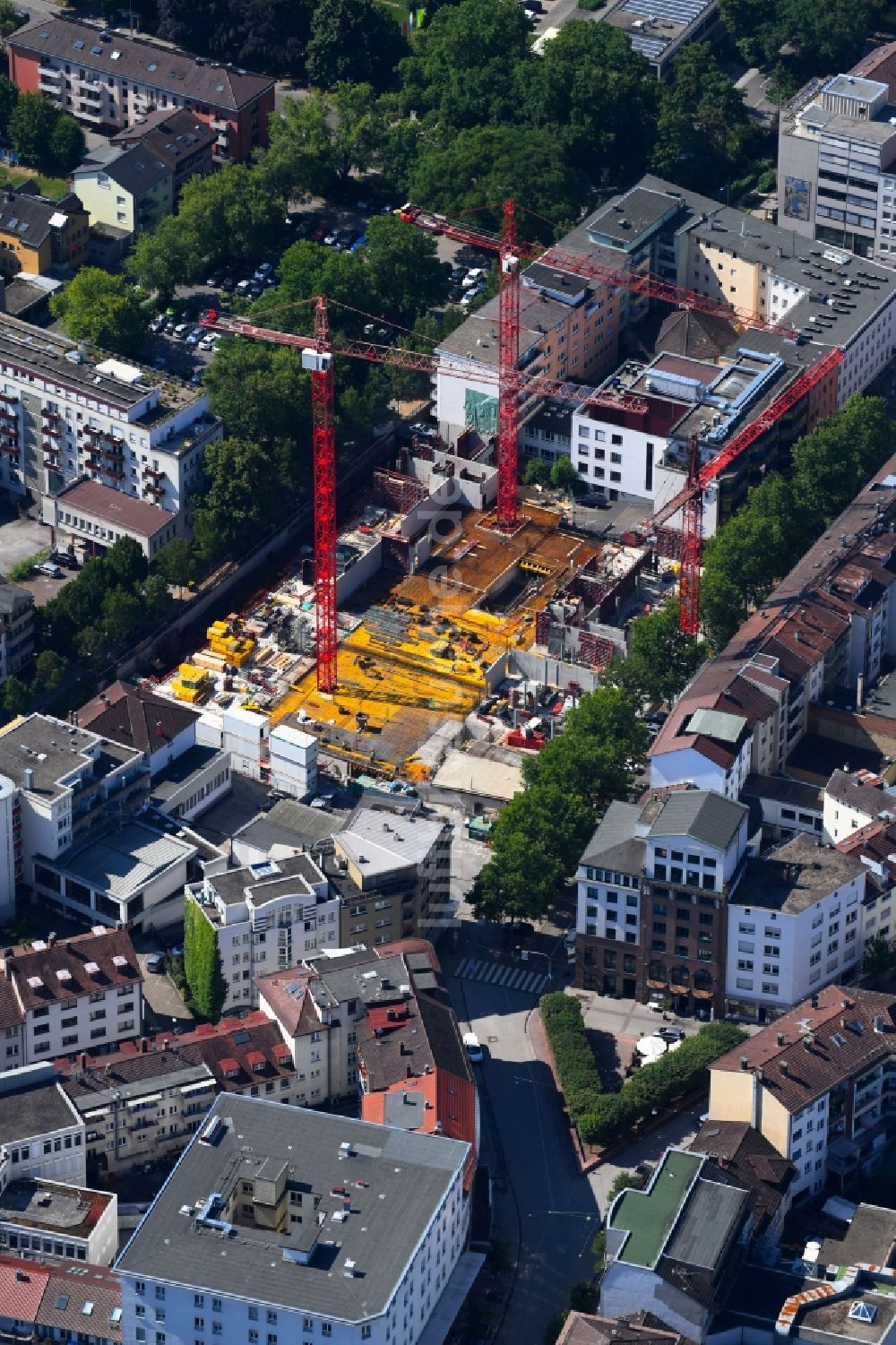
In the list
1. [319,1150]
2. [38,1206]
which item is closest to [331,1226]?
[319,1150]

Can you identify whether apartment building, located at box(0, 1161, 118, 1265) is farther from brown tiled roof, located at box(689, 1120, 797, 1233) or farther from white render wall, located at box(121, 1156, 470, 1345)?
brown tiled roof, located at box(689, 1120, 797, 1233)

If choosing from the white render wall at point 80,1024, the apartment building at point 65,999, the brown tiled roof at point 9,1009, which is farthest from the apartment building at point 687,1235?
the brown tiled roof at point 9,1009

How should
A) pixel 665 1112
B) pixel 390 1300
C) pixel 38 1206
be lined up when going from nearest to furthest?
pixel 390 1300, pixel 38 1206, pixel 665 1112

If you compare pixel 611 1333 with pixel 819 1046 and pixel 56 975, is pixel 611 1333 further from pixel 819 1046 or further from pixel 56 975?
pixel 56 975

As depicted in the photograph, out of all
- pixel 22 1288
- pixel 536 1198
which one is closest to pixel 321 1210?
pixel 22 1288

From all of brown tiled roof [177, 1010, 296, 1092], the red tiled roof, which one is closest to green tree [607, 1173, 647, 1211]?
brown tiled roof [177, 1010, 296, 1092]

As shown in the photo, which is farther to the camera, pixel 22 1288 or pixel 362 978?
pixel 362 978

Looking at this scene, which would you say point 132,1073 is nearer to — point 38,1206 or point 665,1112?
point 38,1206
